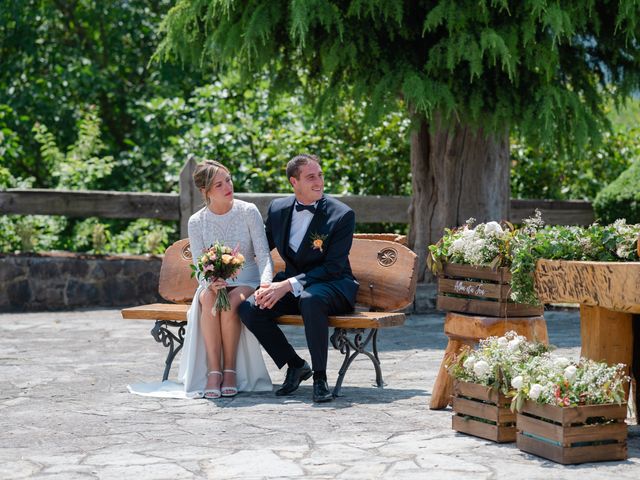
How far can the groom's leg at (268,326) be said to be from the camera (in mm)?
6949

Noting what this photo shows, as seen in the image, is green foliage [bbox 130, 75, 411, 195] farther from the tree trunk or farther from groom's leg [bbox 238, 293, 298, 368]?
groom's leg [bbox 238, 293, 298, 368]

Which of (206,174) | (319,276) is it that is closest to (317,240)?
(319,276)

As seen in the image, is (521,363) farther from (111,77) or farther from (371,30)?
(111,77)

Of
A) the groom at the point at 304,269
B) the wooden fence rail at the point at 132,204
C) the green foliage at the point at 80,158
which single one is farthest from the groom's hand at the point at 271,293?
the green foliage at the point at 80,158

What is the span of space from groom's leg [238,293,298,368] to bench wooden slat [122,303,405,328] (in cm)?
7

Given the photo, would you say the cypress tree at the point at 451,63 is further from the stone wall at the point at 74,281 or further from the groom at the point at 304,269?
the groom at the point at 304,269

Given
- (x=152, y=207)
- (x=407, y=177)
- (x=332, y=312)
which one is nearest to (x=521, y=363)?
(x=332, y=312)

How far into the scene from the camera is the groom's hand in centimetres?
686

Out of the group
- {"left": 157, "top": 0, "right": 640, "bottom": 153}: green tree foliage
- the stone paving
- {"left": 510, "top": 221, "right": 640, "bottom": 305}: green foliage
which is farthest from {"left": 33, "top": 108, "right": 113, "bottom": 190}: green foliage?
{"left": 510, "top": 221, "right": 640, "bottom": 305}: green foliage

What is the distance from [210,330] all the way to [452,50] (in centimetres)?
382

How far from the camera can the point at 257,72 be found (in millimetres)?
11203

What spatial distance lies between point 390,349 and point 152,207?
422 centimetres

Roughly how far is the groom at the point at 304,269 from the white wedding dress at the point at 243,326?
5.9 inches

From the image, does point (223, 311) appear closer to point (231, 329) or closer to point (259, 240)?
point (231, 329)
